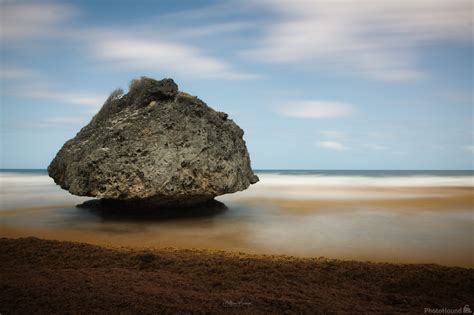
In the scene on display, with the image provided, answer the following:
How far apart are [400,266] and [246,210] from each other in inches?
243

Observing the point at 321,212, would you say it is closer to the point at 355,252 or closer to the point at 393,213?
the point at 393,213

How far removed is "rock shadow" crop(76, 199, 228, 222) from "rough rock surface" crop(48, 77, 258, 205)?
0.36 meters

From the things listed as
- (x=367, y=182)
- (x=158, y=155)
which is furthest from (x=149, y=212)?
(x=367, y=182)

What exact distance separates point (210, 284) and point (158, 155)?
187 inches

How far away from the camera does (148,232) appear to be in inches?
294

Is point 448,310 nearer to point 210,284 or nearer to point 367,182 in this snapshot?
point 210,284

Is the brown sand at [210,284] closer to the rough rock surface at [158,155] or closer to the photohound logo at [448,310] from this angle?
the photohound logo at [448,310]

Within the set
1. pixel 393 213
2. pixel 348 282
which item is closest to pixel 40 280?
pixel 348 282

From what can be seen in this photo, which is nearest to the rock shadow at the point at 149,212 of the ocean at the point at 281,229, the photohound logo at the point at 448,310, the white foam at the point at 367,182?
the ocean at the point at 281,229

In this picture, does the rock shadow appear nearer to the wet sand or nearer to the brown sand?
the wet sand

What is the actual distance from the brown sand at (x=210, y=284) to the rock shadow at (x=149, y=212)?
3.57m

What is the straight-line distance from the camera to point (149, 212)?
906cm

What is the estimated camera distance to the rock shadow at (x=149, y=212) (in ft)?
29.0

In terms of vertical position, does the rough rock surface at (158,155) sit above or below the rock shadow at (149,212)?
above
